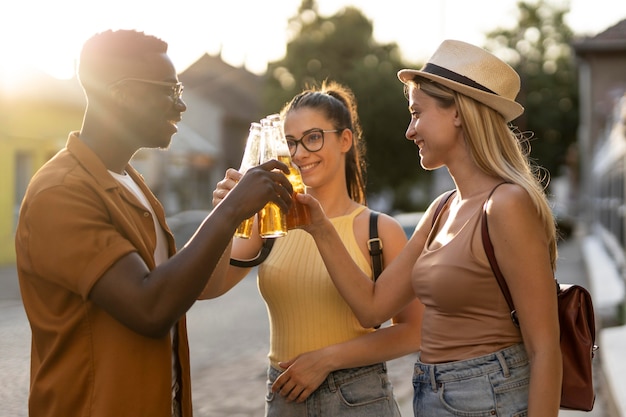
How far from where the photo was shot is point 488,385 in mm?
2764

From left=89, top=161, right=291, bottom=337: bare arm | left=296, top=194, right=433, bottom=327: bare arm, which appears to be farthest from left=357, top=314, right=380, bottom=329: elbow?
left=89, top=161, right=291, bottom=337: bare arm

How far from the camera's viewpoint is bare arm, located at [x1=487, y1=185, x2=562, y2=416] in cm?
267

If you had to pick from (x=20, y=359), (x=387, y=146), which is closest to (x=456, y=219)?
(x=20, y=359)

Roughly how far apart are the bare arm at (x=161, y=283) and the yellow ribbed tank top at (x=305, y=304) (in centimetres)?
107

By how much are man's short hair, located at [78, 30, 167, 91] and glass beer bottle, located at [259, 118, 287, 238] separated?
22.1 inches

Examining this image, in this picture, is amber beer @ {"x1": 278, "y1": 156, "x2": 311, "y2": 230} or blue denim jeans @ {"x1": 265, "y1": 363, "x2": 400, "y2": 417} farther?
blue denim jeans @ {"x1": 265, "y1": 363, "x2": 400, "y2": 417}

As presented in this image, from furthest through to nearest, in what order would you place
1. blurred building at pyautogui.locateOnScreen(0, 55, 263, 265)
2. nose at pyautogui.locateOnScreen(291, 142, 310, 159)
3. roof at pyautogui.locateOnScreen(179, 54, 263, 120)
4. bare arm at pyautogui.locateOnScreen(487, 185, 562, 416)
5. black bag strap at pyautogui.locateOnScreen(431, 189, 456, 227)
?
roof at pyautogui.locateOnScreen(179, 54, 263, 120) → blurred building at pyautogui.locateOnScreen(0, 55, 263, 265) → nose at pyautogui.locateOnScreen(291, 142, 310, 159) → black bag strap at pyautogui.locateOnScreen(431, 189, 456, 227) → bare arm at pyautogui.locateOnScreen(487, 185, 562, 416)

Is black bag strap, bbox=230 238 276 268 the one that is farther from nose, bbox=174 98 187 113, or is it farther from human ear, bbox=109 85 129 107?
human ear, bbox=109 85 129 107

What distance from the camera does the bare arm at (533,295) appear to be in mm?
2670

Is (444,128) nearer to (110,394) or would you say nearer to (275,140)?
(275,140)

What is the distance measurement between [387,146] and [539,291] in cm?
4230

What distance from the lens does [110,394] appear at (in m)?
2.35

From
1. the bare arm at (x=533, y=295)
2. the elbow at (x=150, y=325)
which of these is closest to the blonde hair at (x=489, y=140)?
the bare arm at (x=533, y=295)

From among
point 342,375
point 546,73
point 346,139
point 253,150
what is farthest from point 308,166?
point 546,73
